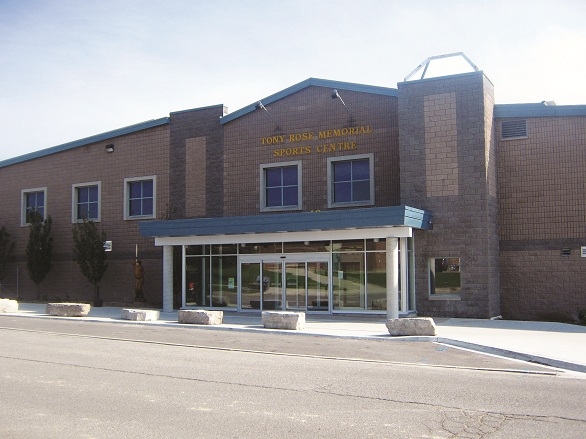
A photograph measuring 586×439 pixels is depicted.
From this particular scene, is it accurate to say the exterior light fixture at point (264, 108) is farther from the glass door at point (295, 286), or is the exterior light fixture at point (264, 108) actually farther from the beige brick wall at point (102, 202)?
the glass door at point (295, 286)

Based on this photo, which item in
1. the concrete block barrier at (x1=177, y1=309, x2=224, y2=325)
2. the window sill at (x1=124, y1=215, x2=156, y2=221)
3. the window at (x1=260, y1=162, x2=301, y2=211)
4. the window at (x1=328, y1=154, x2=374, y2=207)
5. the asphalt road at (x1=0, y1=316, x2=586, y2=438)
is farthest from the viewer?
the window sill at (x1=124, y1=215, x2=156, y2=221)

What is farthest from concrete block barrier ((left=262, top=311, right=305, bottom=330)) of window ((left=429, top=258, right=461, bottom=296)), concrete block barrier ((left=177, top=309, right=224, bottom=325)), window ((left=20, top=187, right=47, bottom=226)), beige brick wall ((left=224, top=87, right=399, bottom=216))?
window ((left=20, top=187, right=47, bottom=226))

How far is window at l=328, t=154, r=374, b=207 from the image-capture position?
83.2 ft

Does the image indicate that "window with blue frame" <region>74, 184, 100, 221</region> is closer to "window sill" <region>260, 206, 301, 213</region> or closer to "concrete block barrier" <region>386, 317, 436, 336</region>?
"window sill" <region>260, 206, 301, 213</region>

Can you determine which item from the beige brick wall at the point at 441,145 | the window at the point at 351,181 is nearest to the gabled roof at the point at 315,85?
the beige brick wall at the point at 441,145

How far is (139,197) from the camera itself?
102 feet

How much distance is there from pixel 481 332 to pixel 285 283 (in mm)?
8796

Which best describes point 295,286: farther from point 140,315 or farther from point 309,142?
point 309,142

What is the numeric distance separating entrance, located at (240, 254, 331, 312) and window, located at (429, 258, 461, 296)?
3756 millimetres

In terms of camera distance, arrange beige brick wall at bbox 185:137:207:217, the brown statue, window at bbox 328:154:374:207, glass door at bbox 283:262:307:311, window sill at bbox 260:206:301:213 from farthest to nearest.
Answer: the brown statue < beige brick wall at bbox 185:137:207:217 < window sill at bbox 260:206:301:213 < window at bbox 328:154:374:207 < glass door at bbox 283:262:307:311

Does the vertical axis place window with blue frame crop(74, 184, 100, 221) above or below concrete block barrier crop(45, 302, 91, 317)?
above

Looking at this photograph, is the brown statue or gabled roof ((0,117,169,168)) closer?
the brown statue

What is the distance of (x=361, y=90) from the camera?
25344 mm

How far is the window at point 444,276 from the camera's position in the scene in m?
22.5
